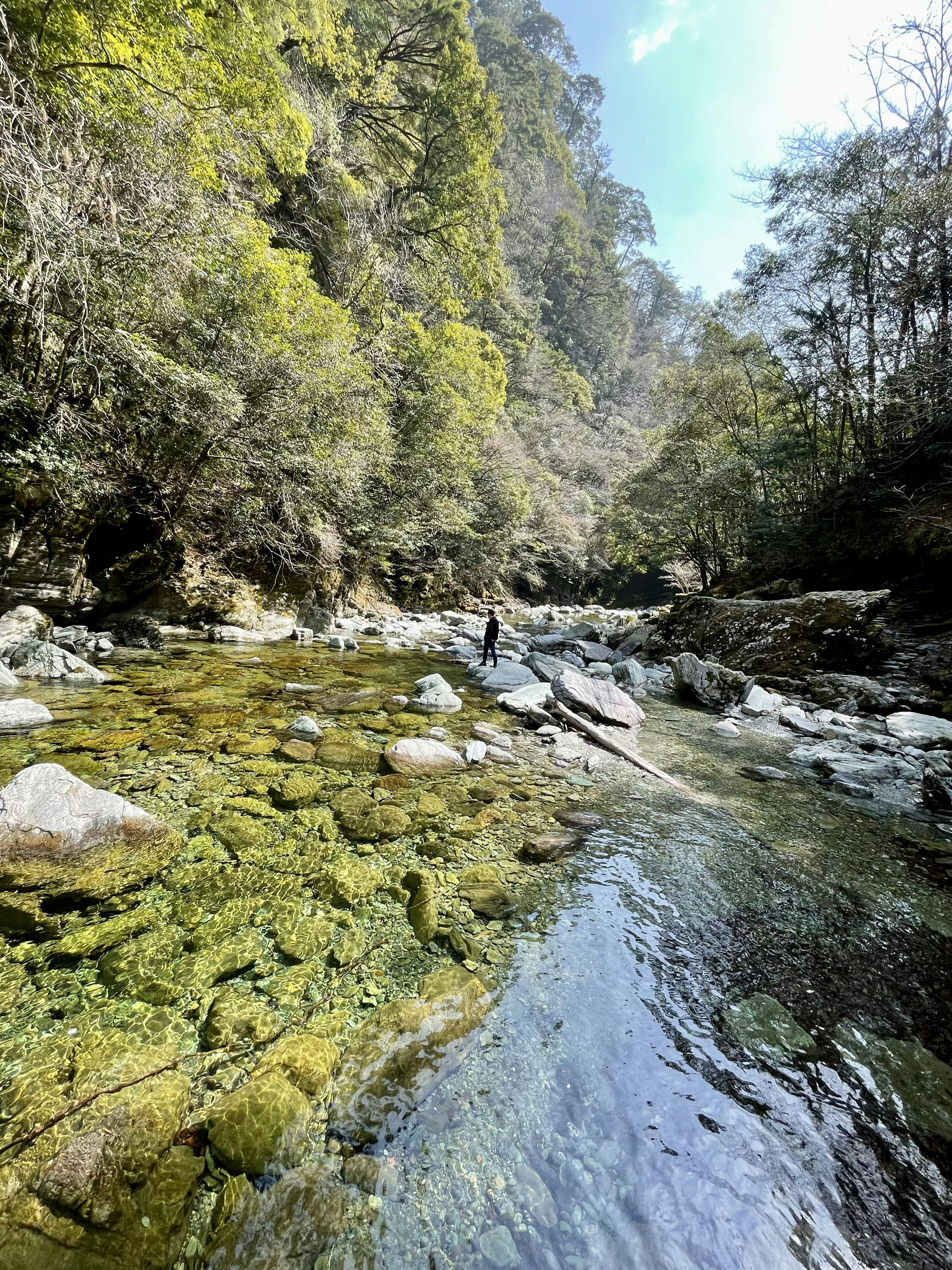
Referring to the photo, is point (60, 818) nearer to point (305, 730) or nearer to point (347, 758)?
point (347, 758)

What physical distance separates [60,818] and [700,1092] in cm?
309

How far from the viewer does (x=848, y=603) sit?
27.0 ft

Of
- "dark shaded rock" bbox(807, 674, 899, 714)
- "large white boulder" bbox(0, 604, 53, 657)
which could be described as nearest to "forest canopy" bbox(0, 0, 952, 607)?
"large white boulder" bbox(0, 604, 53, 657)

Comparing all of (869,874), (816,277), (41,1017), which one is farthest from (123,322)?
(816,277)

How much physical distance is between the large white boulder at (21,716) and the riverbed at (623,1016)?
0.33m

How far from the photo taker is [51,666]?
5.42 metres

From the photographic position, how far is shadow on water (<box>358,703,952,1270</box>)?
1.21 metres

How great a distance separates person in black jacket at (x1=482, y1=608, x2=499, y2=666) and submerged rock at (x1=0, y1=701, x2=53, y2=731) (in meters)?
6.21

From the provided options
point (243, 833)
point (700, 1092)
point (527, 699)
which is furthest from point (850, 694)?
point (243, 833)

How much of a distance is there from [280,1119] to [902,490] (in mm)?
11948

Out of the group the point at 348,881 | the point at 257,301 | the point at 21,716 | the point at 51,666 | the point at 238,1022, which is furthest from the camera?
the point at 257,301

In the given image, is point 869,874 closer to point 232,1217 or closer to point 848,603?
point 232,1217

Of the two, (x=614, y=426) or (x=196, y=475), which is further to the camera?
(x=614, y=426)

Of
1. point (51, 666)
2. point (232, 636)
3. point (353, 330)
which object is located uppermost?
point (353, 330)
